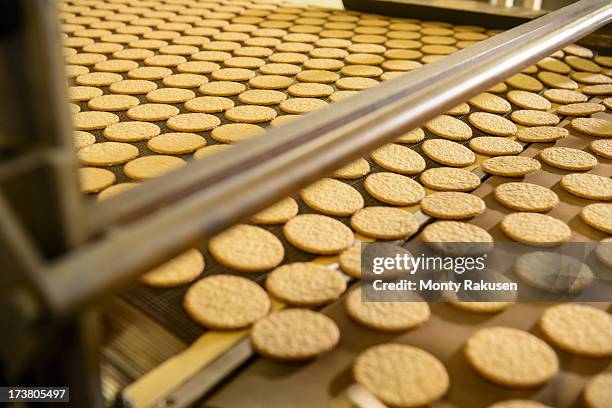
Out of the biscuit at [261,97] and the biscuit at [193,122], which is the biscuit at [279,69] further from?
the biscuit at [193,122]

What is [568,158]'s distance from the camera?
1.57 meters

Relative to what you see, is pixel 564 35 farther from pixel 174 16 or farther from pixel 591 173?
pixel 174 16

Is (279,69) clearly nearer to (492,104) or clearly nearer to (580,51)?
(492,104)

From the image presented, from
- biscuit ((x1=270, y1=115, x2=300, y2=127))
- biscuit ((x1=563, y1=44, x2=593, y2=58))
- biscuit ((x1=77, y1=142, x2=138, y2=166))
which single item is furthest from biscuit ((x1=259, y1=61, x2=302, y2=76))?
biscuit ((x1=563, y1=44, x2=593, y2=58))

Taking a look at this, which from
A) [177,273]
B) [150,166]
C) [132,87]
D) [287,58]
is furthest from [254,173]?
[287,58]

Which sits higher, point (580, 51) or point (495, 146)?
point (580, 51)

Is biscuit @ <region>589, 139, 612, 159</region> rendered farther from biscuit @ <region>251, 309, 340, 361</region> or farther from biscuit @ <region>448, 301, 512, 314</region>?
biscuit @ <region>251, 309, 340, 361</region>

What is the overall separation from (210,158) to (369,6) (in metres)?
2.62

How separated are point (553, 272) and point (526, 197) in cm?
30

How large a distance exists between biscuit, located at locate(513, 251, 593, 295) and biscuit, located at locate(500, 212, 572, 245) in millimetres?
47

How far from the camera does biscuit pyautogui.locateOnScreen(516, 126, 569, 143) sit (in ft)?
5.53

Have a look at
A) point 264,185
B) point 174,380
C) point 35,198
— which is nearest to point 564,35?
point 264,185

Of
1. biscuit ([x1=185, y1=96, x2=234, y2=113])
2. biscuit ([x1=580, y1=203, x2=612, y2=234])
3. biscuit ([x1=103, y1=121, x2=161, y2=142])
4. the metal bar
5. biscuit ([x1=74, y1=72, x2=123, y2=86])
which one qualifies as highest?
the metal bar

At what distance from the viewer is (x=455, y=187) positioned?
1404mm
